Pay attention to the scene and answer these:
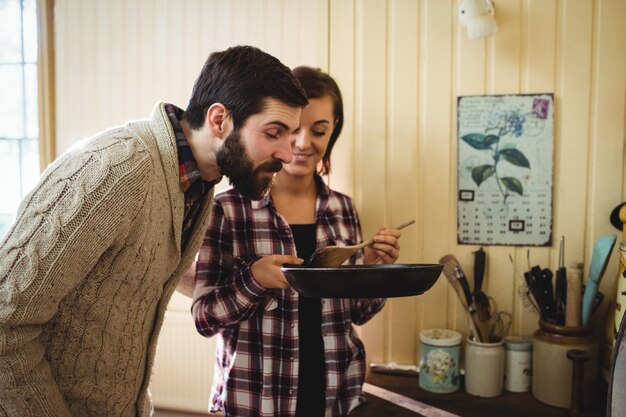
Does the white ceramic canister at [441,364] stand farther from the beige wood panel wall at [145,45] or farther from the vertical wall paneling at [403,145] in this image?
the beige wood panel wall at [145,45]

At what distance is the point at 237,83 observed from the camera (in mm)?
1078

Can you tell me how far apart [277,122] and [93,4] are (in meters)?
1.54

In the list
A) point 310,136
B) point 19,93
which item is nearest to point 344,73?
point 310,136

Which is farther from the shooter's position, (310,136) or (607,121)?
(607,121)

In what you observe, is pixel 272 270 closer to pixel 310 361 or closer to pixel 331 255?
pixel 331 255

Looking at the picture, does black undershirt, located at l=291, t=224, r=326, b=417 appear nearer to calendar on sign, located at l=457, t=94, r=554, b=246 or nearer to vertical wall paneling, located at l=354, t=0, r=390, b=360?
vertical wall paneling, located at l=354, t=0, r=390, b=360

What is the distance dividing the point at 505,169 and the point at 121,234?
1.20 metres

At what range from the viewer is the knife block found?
1438 millimetres

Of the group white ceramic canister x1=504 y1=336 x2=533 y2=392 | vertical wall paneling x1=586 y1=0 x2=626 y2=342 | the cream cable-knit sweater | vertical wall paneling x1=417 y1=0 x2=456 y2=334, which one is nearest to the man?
the cream cable-knit sweater

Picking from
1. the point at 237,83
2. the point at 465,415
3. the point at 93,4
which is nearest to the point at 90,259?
the point at 237,83

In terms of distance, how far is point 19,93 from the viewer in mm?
2365

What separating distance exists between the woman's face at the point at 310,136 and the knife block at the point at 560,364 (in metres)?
0.82

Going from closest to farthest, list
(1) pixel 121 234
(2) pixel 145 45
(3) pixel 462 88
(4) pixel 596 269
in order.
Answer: (1) pixel 121 234, (4) pixel 596 269, (3) pixel 462 88, (2) pixel 145 45

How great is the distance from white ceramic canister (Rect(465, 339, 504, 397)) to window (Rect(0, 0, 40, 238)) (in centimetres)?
194
